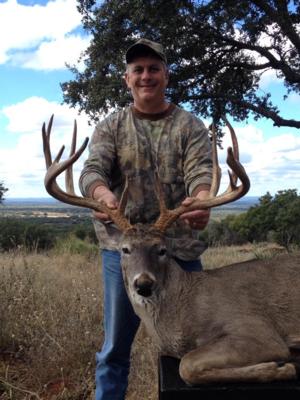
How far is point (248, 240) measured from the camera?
17.6m

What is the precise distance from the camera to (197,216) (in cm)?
374

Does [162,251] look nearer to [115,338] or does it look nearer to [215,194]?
[215,194]

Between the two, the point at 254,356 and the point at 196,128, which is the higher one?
the point at 196,128

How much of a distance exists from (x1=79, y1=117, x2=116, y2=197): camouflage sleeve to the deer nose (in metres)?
0.73

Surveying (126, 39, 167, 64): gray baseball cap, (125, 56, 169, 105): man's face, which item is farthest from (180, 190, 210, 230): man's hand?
(126, 39, 167, 64): gray baseball cap

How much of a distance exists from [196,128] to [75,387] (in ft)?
8.72

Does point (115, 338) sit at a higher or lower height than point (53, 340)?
higher

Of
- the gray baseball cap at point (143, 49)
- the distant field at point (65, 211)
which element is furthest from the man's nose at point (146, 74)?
the distant field at point (65, 211)

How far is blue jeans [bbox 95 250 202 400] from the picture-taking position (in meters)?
3.98

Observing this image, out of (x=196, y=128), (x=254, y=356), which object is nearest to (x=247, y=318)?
(x=254, y=356)

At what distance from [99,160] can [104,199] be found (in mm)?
347

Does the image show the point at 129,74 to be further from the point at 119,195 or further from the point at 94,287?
the point at 94,287


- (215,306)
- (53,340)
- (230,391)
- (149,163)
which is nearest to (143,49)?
(149,163)

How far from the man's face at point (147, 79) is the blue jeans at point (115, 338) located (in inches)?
42.6
